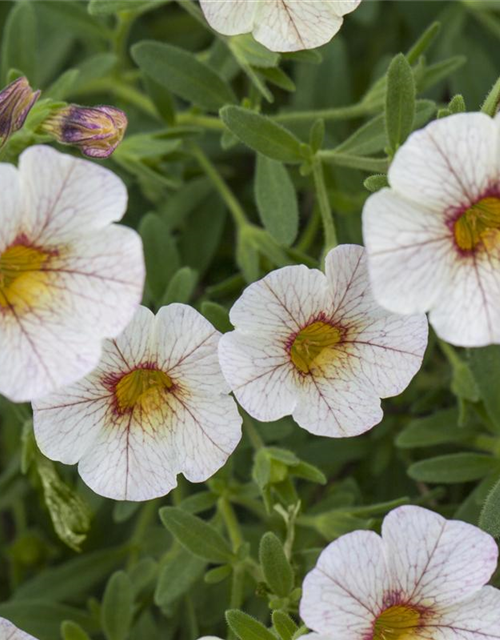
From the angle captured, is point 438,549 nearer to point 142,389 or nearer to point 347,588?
point 347,588

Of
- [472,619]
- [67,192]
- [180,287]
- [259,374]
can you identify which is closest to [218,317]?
[180,287]

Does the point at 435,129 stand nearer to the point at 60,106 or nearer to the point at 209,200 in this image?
the point at 60,106

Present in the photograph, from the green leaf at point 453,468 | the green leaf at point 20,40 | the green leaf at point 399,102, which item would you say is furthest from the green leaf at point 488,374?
the green leaf at point 20,40

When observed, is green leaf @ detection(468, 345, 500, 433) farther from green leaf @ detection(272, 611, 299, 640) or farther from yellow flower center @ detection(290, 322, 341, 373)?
green leaf @ detection(272, 611, 299, 640)

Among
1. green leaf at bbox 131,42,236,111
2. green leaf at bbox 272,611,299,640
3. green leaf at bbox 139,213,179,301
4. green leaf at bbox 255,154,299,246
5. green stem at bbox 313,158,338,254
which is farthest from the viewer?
green leaf at bbox 139,213,179,301

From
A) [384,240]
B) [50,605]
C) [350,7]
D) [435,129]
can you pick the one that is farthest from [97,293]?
[50,605]

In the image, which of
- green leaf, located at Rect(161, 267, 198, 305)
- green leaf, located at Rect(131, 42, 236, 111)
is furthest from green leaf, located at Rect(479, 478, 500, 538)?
green leaf, located at Rect(131, 42, 236, 111)
